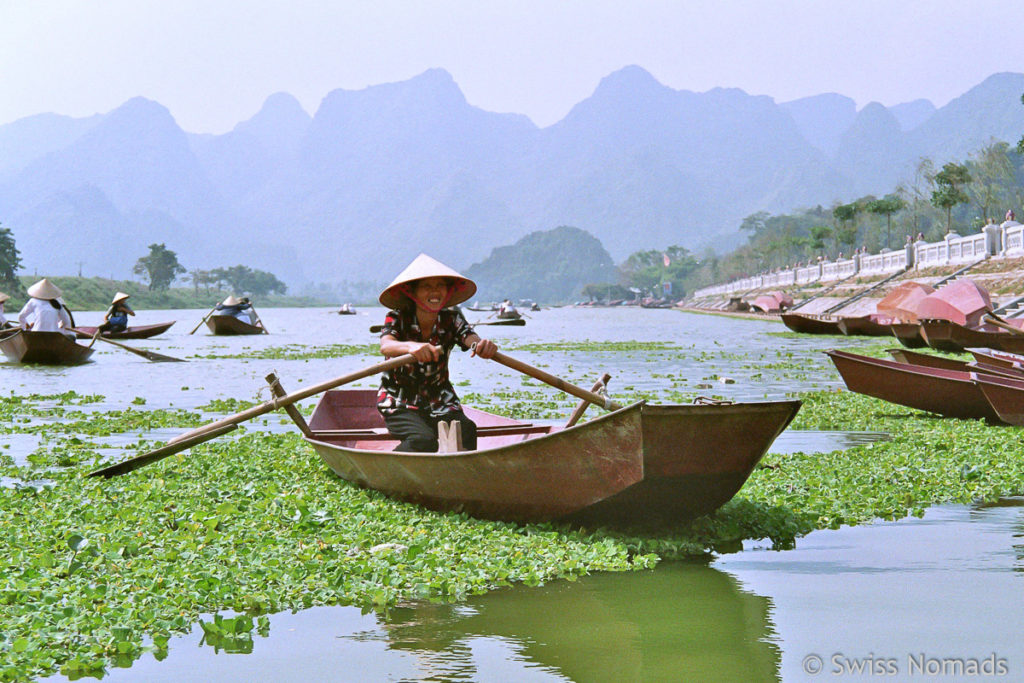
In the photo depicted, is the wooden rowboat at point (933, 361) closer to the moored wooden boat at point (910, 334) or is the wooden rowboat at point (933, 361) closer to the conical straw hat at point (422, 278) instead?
the conical straw hat at point (422, 278)

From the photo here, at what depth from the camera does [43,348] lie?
2511 centimetres

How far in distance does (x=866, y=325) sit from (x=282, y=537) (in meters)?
35.0

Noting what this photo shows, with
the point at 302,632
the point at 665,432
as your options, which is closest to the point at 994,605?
the point at 665,432

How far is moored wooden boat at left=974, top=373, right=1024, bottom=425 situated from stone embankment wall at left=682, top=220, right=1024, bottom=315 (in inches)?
985

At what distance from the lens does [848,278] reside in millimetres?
68812

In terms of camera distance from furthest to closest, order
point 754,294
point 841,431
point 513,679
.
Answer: point 754,294 < point 841,431 < point 513,679

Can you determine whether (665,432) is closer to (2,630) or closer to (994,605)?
(994,605)

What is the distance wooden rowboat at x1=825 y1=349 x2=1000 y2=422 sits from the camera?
Result: 12891 millimetres

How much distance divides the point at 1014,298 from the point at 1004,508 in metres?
28.6

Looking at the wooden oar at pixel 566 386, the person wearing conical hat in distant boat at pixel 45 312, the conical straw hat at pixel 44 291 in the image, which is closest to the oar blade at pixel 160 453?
the wooden oar at pixel 566 386

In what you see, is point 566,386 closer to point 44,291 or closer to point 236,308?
point 44,291

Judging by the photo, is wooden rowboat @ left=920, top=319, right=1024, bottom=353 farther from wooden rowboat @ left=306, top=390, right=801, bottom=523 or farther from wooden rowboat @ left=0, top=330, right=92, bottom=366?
wooden rowboat @ left=0, top=330, right=92, bottom=366

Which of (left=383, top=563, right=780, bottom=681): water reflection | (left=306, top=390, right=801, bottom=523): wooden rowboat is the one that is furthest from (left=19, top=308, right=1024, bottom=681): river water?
(left=306, top=390, right=801, bottom=523): wooden rowboat

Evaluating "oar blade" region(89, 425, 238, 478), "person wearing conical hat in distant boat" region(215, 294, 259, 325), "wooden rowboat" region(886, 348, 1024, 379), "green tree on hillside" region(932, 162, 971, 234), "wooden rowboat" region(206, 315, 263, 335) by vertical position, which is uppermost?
"green tree on hillside" region(932, 162, 971, 234)
